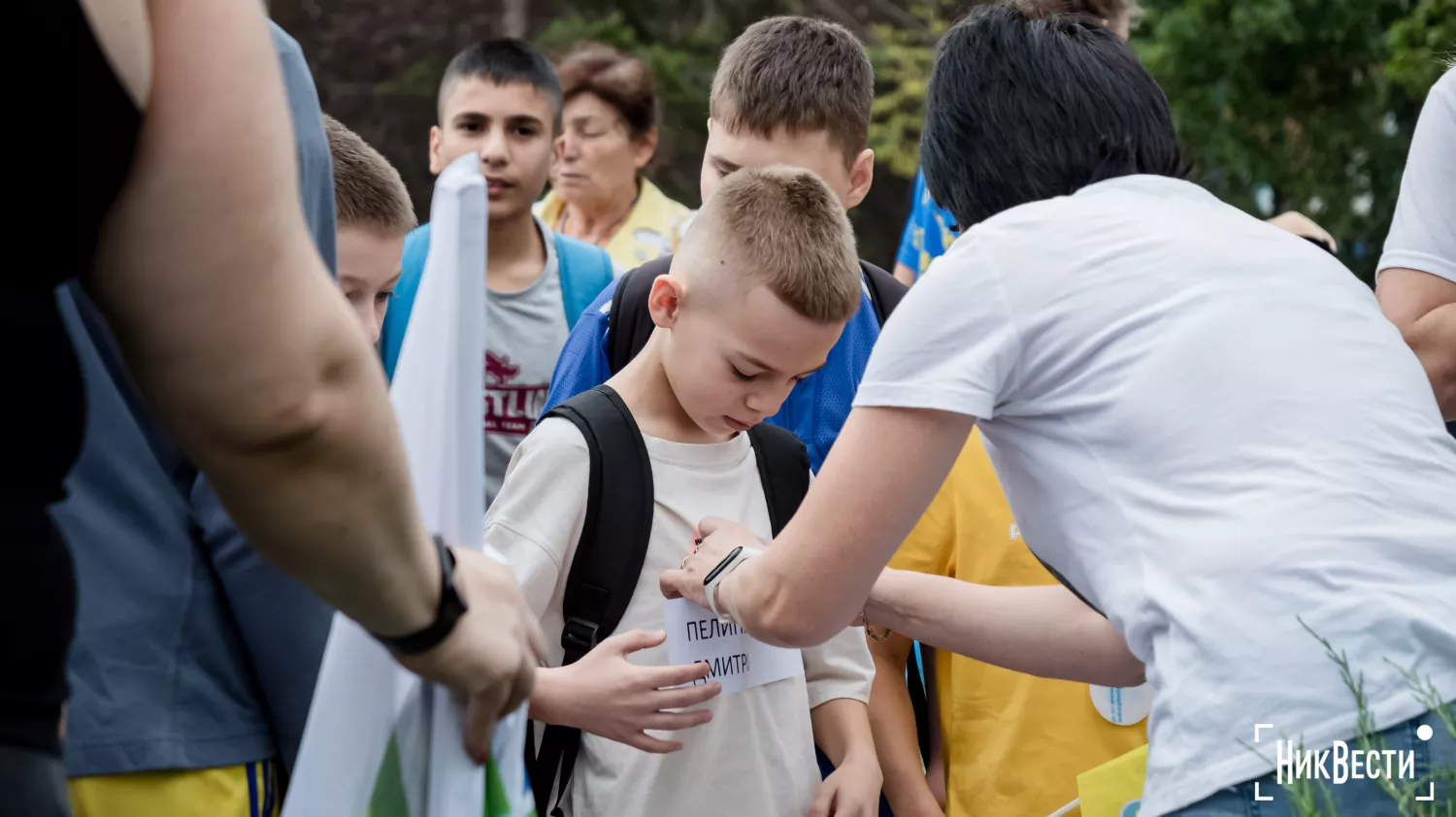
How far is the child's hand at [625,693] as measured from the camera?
2389 mm

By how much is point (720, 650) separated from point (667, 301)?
2.02 feet

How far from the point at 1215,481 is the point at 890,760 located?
1.35 meters

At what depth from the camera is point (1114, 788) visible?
2246 mm

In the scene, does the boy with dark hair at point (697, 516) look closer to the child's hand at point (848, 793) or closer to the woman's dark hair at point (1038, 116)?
the child's hand at point (848, 793)

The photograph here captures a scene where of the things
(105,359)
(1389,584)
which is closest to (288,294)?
(105,359)

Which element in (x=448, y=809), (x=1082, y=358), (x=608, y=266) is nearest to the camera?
(x=448, y=809)

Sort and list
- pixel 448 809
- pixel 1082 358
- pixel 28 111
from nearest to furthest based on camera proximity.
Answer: pixel 28 111
pixel 448 809
pixel 1082 358

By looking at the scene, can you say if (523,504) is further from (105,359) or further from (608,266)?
(608,266)

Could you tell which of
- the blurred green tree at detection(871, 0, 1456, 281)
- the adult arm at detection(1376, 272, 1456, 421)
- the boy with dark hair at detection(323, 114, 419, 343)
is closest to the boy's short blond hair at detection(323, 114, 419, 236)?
the boy with dark hair at detection(323, 114, 419, 343)

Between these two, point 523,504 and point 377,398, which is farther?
point 523,504

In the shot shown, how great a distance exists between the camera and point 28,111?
1032mm

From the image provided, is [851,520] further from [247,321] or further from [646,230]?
[646,230]

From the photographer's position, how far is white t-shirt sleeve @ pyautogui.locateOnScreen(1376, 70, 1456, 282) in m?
3.21

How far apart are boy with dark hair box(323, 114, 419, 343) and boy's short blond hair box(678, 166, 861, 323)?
1.71 ft
